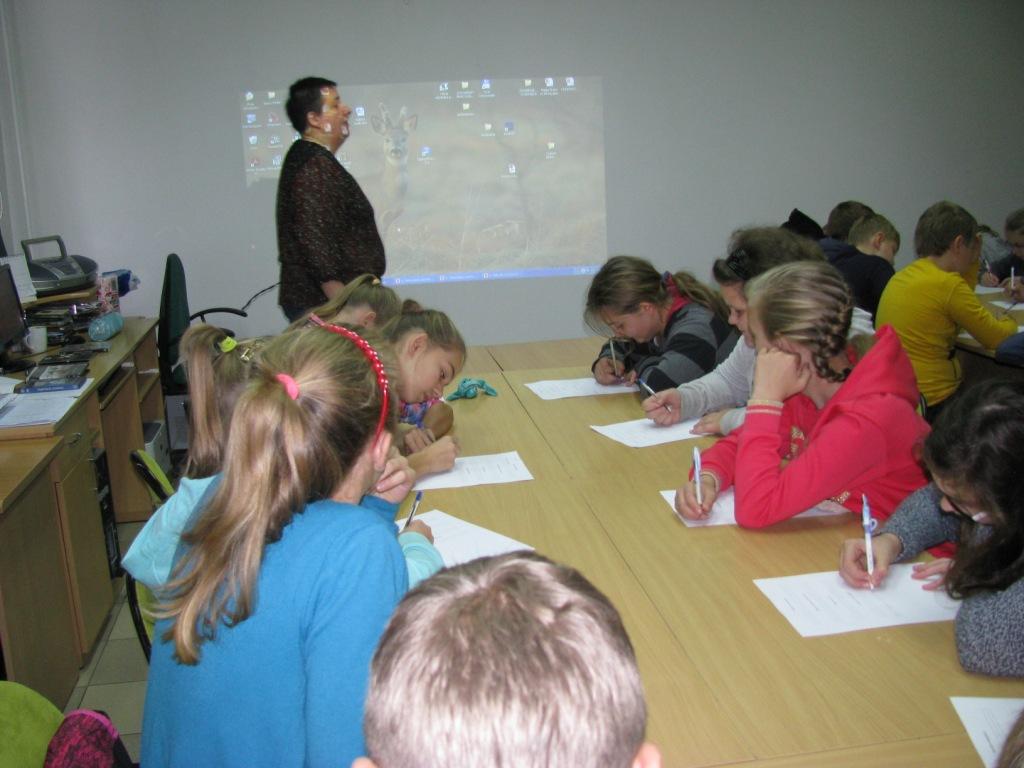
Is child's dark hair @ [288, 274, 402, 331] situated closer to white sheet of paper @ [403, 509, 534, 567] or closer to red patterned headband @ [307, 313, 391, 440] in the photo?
white sheet of paper @ [403, 509, 534, 567]

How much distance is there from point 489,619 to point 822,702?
2.45ft

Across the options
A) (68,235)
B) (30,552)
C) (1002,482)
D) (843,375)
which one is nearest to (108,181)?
(68,235)

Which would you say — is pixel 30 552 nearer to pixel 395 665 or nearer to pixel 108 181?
pixel 395 665

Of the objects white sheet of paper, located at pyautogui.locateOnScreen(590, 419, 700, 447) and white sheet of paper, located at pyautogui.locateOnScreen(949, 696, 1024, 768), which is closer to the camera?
white sheet of paper, located at pyautogui.locateOnScreen(949, 696, 1024, 768)

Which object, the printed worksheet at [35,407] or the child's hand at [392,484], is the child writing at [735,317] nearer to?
the child's hand at [392,484]

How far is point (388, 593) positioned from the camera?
110 cm

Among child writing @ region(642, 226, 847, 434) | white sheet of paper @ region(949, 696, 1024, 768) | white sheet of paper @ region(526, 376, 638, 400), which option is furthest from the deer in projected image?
white sheet of paper @ region(949, 696, 1024, 768)

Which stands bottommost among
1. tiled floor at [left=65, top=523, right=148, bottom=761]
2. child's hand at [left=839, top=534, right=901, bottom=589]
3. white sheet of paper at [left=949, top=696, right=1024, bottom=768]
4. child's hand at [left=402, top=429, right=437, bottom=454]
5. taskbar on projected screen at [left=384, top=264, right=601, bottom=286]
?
tiled floor at [left=65, top=523, right=148, bottom=761]

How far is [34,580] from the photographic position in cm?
242

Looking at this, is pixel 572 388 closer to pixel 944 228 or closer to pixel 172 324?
pixel 944 228

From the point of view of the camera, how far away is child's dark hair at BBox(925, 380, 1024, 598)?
1.32 meters

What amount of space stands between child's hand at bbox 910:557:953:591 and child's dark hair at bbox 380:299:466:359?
1.25 metres

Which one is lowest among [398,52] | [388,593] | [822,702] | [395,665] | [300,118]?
[822,702]

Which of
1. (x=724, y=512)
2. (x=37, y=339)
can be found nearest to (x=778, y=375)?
(x=724, y=512)
